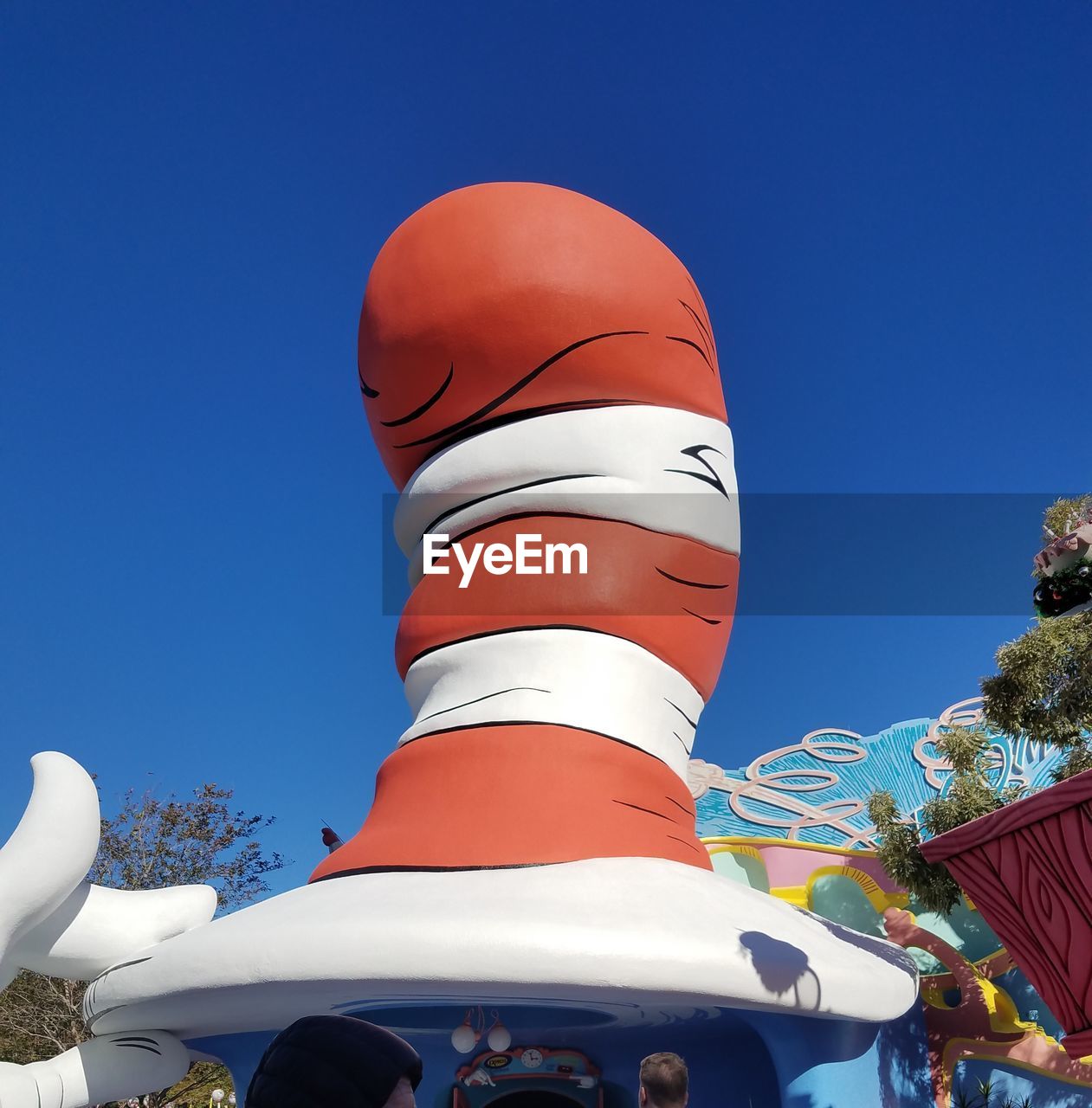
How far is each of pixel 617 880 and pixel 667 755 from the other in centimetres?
160

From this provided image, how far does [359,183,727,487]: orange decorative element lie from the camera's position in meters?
7.48

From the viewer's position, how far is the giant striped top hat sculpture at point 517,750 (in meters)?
5.19

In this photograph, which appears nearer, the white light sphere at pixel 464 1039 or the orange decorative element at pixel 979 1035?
the white light sphere at pixel 464 1039

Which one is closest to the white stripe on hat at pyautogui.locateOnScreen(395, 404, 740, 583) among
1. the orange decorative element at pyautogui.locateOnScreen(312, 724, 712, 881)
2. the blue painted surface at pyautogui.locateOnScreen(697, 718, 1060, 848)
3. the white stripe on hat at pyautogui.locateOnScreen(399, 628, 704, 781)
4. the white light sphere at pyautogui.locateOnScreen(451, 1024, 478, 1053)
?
the white stripe on hat at pyautogui.locateOnScreen(399, 628, 704, 781)

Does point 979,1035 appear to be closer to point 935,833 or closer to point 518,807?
point 935,833

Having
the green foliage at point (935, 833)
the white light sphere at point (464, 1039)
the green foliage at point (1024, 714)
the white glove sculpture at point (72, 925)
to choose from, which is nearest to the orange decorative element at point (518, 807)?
the white glove sculpture at point (72, 925)

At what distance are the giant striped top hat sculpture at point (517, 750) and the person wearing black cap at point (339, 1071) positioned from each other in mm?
3785

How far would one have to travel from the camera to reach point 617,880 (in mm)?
5645

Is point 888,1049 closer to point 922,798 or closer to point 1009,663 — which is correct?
point 1009,663

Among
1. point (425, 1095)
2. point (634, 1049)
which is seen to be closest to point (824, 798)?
point (634, 1049)

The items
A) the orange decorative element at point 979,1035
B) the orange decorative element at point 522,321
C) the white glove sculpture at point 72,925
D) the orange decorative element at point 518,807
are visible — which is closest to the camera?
the white glove sculpture at point 72,925

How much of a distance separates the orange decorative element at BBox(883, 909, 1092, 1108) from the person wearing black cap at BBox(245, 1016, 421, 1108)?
9.40 meters

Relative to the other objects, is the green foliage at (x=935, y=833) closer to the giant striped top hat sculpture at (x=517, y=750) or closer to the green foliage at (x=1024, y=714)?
the green foliage at (x=1024, y=714)

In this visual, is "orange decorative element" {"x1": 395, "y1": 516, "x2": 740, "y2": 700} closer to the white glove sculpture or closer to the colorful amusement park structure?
the colorful amusement park structure
